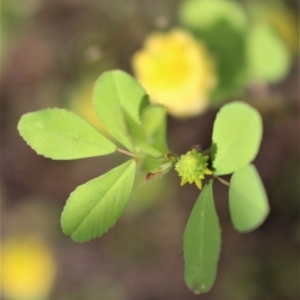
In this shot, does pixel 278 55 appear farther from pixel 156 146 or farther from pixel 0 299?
pixel 0 299

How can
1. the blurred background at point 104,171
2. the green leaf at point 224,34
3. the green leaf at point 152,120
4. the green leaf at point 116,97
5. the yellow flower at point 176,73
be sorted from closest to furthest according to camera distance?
the green leaf at point 152,120 → the green leaf at point 116,97 → the yellow flower at point 176,73 → the green leaf at point 224,34 → the blurred background at point 104,171

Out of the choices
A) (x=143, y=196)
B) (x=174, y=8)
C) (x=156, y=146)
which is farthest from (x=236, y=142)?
(x=174, y=8)

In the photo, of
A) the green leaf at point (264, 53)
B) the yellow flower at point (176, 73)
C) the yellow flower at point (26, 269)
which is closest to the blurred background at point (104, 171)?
the yellow flower at point (26, 269)

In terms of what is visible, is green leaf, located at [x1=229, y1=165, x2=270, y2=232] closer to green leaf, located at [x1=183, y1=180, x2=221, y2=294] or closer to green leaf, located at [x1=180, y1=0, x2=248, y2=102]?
green leaf, located at [x1=183, y1=180, x2=221, y2=294]

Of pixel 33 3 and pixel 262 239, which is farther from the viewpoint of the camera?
pixel 33 3

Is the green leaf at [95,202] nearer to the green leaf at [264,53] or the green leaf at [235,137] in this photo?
the green leaf at [235,137]

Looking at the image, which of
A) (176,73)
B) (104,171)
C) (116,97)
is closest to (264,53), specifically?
(176,73)

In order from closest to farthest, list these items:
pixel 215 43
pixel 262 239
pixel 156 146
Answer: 1. pixel 156 146
2. pixel 215 43
3. pixel 262 239

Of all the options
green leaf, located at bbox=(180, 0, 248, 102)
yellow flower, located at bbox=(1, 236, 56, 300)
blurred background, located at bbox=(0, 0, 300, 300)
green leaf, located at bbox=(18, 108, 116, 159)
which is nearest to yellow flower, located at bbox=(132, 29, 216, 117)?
green leaf, located at bbox=(180, 0, 248, 102)
